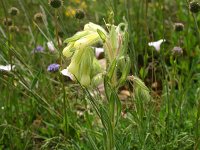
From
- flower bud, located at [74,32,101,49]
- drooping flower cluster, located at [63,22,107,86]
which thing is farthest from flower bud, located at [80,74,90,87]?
flower bud, located at [74,32,101,49]

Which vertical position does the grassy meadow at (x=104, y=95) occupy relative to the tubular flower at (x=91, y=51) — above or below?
below

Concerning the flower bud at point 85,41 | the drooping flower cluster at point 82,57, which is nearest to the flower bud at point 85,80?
the drooping flower cluster at point 82,57

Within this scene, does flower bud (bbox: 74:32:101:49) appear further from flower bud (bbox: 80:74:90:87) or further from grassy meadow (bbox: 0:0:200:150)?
flower bud (bbox: 80:74:90:87)

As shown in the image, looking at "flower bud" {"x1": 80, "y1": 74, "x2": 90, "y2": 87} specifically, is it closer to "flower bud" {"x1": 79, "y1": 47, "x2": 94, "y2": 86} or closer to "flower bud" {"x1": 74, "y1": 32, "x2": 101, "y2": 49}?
"flower bud" {"x1": 79, "y1": 47, "x2": 94, "y2": 86}

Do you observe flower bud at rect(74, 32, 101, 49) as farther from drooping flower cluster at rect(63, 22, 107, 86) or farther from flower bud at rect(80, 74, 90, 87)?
flower bud at rect(80, 74, 90, 87)

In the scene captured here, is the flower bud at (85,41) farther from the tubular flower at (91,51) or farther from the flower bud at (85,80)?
the flower bud at (85,80)

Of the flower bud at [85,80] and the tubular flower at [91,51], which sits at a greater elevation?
the tubular flower at [91,51]

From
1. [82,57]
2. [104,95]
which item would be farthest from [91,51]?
[104,95]

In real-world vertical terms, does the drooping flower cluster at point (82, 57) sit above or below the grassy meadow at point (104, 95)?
above

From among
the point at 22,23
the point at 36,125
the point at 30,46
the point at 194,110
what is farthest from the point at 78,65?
the point at 22,23

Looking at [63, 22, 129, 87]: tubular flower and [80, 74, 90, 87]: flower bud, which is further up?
[63, 22, 129, 87]: tubular flower

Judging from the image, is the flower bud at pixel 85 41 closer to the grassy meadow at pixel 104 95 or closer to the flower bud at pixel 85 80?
the grassy meadow at pixel 104 95

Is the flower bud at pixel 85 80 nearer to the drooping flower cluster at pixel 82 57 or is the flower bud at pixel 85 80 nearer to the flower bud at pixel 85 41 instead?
the drooping flower cluster at pixel 82 57
